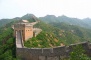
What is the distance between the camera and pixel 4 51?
31859 millimetres

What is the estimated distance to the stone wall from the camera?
22.8 m

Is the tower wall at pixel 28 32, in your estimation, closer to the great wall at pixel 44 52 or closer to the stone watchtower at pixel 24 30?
the stone watchtower at pixel 24 30

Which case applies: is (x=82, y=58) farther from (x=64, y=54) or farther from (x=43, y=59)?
(x=43, y=59)

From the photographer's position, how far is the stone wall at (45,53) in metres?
22.8

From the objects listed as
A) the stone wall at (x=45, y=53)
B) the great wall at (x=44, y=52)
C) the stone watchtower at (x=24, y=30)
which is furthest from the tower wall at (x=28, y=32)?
the stone wall at (x=45, y=53)

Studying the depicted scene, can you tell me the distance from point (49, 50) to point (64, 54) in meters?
2.39

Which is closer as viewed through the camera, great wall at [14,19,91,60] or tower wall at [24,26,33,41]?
great wall at [14,19,91,60]

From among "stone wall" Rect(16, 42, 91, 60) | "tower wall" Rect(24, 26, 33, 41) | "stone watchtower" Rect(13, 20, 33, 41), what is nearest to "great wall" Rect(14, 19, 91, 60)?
"stone wall" Rect(16, 42, 91, 60)

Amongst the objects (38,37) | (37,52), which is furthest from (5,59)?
(38,37)

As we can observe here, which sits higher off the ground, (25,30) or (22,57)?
(25,30)

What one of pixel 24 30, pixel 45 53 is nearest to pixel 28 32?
pixel 24 30

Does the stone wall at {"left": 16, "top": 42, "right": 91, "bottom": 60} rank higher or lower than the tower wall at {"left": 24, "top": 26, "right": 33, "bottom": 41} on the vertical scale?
lower

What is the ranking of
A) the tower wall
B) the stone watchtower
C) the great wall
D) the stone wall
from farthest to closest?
the tower wall → the stone watchtower → the stone wall → the great wall

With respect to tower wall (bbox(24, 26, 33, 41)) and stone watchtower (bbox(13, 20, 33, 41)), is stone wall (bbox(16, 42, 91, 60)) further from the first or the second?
tower wall (bbox(24, 26, 33, 41))
